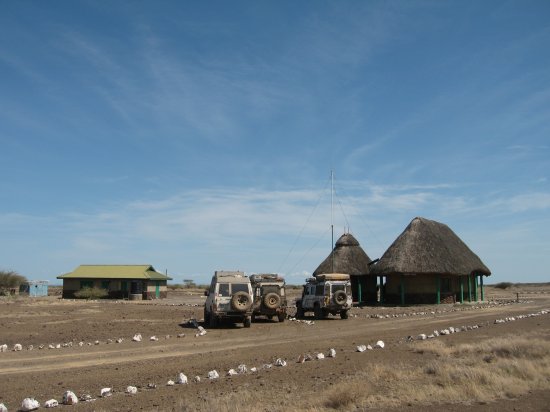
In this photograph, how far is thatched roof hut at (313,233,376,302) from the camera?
47.4m

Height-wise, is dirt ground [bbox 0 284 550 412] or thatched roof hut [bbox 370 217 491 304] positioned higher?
thatched roof hut [bbox 370 217 491 304]

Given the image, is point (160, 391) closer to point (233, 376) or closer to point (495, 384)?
point (233, 376)

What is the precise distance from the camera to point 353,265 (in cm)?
4784

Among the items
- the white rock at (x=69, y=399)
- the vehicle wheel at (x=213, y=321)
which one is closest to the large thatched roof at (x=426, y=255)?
the vehicle wheel at (x=213, y=321)

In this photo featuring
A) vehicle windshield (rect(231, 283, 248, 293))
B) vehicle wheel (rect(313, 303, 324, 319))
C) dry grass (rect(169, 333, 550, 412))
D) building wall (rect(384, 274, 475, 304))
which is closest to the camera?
dry grass (rect(169, 333, 550, 412))

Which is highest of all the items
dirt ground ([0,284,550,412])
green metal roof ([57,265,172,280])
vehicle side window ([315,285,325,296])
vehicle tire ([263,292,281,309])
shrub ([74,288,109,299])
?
green metal roof ([57,265,172,280])

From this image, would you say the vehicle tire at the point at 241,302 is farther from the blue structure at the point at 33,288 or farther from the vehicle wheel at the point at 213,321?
the blue structure at the point at 33,288

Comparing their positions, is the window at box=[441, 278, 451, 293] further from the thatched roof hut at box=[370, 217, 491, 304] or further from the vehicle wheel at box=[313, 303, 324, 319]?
the vehicle wheel at box=[313, 303, 324, 319]

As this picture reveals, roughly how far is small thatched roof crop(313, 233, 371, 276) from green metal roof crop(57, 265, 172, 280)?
2099 cm

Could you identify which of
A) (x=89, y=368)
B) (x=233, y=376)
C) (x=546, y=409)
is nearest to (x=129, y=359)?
(x=89, y=368)

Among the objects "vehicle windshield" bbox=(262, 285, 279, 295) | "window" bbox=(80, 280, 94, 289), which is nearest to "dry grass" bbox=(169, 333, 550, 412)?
"vehicle windshield" bbox=(262, 285, 279, 295)

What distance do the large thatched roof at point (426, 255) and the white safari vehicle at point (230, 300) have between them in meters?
20.3

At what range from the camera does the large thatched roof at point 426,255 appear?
140ft

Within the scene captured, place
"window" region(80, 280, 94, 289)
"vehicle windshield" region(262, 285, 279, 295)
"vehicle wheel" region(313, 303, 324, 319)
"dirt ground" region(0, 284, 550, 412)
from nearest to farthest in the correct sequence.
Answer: "dirt ground" region(0, 284, 550, 412), "vehicle windshield" region(262, 285, 279, 295), "vehicle wheel" region(313, 303, 324, 319), "window" region(80, 280, 94, 289)
